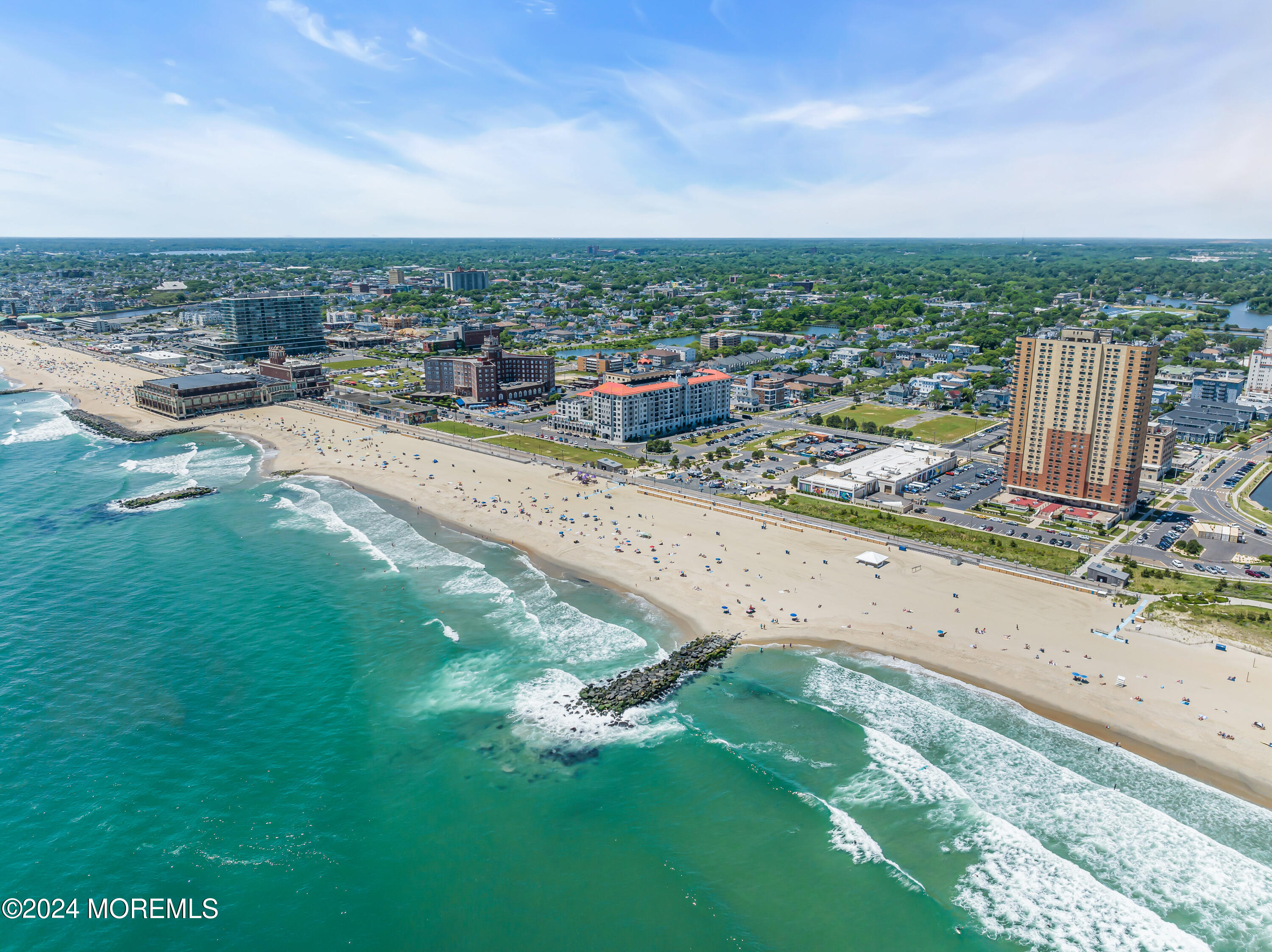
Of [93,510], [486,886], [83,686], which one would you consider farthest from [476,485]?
[486,886]

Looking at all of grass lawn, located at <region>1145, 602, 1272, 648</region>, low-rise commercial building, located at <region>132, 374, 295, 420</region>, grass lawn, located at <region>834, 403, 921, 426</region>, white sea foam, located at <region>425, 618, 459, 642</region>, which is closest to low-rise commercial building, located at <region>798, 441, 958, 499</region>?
grass lawn, located at <region>834, 403, 921, 426</region>

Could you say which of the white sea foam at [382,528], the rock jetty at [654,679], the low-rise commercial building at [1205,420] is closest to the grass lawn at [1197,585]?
the rock jetty at [654,679]

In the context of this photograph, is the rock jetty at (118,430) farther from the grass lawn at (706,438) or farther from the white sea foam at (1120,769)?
the white sea foam at (1120,769)

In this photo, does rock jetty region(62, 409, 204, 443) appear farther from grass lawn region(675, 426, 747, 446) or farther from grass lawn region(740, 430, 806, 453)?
grass lawn region(740, 430, 806, 453)

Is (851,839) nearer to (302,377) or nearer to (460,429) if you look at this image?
(460,429)

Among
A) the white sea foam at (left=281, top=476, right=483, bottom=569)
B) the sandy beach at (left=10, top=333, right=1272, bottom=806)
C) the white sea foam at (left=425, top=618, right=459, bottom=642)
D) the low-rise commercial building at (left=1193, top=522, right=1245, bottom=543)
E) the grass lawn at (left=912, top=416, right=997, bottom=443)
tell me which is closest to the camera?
the sandy beach at (left=10, top=333, right=1272, bottom=806)

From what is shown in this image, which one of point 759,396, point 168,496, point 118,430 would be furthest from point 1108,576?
point 118,430
